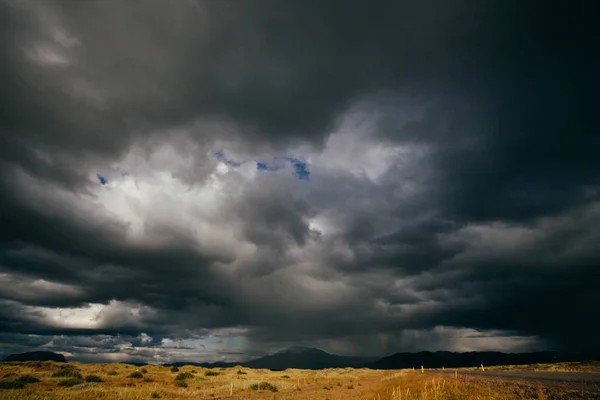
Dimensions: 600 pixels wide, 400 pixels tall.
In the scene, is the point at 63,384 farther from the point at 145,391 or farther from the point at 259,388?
the point at 259,388

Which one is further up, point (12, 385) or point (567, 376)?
point (567, 376)

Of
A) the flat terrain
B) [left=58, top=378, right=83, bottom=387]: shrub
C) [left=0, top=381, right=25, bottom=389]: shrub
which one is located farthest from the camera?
[left=58, top=378, right=83, bottom=387]: shrub

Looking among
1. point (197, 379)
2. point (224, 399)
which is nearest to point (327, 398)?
point (224, 399)

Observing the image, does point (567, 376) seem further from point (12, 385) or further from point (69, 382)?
point (12, 385)

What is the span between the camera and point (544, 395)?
823 inches

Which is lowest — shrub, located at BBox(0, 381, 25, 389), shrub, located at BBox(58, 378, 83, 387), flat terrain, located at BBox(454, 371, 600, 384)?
shrub, located at BBox(58, 378, 83, 387)

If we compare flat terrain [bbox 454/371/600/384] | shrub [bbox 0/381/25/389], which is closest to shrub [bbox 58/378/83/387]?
shrub [bbox 0/381/25/389]

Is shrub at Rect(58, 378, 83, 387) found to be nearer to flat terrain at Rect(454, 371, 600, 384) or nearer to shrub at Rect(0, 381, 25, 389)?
shrub at Rect(0, 381, 25, 389)

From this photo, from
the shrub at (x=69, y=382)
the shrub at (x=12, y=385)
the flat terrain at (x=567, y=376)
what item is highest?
the flat terrain at (x=567, y=376)

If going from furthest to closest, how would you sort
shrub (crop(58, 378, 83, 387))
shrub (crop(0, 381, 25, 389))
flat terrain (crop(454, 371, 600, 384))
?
shrub (crop(58, 378, 83, 387))
shrub (crop(0, 381, 25, 389))
flat terrain (crop(454, 371, 600, 384))

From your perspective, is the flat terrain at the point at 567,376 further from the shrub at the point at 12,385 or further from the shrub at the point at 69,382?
the shrub at the point at 12,385

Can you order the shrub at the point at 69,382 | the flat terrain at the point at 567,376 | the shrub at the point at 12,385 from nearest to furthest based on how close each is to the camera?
the flat terrain at the point at 567,376 < the shrub at the point at 12,385 < the shrub at the point at 69,382

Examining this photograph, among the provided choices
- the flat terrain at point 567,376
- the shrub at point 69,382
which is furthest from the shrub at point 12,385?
the flat terrain at point 567,376

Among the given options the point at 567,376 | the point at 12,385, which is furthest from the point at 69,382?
the point at 567,376
